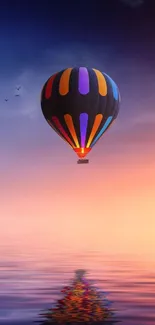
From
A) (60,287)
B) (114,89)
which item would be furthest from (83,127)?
(60,287)

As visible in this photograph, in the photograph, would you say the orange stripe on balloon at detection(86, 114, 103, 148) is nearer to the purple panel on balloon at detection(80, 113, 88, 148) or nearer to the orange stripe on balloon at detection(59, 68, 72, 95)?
the purple panel on balloon at detection(80, 113, 88, 148)

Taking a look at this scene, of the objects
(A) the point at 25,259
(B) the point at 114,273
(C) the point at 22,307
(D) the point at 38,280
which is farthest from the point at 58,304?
(A) the point at 25,259

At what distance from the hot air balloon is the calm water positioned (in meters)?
13.8

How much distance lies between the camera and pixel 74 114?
63.0 m

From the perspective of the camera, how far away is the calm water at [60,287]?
192 feet

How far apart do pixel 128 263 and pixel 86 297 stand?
188ft

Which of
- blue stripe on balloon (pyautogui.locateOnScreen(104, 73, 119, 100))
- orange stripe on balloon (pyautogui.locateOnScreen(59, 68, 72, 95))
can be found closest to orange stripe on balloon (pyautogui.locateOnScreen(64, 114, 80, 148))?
orange stripe on balloon (pyautogui.locateOnScreen(59, 68, 72, 95))

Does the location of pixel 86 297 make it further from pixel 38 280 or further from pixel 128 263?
pixel 128 263

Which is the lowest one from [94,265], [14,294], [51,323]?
[51,323]

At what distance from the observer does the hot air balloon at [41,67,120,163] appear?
62156mm

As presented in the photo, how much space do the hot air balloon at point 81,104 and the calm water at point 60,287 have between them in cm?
1379

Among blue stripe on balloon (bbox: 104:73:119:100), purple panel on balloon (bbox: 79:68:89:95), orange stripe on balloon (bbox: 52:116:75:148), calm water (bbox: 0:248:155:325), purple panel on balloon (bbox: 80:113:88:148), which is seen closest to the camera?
calm water (bbox: 0:248:155:325)

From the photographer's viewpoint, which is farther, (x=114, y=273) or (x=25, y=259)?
(x=25, y=259)

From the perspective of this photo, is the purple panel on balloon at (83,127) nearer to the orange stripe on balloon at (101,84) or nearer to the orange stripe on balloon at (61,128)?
the orange stripe on balloon at (61,128)
